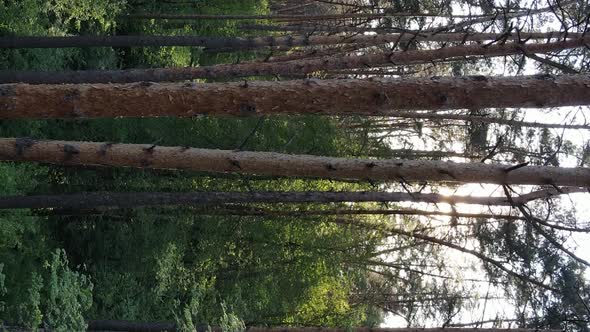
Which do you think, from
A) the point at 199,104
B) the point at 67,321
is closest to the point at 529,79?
the point at 199,104

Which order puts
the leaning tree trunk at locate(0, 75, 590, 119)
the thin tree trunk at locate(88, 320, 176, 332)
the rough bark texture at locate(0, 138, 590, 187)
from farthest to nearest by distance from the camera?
1. the thin tree trunk at locate(88, 320, 176, 332)
2. the rough bark texture at locate(0, 138, 590, 187)
3. the leaning tree trunk at locate(0, 75, 590, 119)

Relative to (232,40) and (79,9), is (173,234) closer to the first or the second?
(232,40)

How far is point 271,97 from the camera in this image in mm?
5141

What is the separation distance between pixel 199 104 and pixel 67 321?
3503 mm

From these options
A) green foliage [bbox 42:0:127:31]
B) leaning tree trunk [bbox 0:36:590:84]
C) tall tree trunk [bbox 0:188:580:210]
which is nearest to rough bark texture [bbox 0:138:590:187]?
leaning tree trunk [bbox 0:36:590:84]

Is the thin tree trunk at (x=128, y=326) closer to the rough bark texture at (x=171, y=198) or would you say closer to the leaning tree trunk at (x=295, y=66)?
the rough bark texture at (x=171, y=198)

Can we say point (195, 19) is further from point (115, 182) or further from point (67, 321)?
point (67, 321)

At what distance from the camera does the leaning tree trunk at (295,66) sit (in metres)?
8.45

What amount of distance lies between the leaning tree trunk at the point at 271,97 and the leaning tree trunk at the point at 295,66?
3.46 metres

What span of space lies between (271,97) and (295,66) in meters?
4.76

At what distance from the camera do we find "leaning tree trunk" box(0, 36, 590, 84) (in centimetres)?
845

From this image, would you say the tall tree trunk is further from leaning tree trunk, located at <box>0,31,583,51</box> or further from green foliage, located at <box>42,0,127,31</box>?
green foliage, located at <box>42,0,127,31</box>

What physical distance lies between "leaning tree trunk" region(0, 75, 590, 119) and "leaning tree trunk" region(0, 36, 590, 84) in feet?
11.3

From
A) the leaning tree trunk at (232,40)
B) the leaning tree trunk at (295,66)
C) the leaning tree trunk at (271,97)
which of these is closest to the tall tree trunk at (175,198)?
the leaning tree trunk at (295,66)
